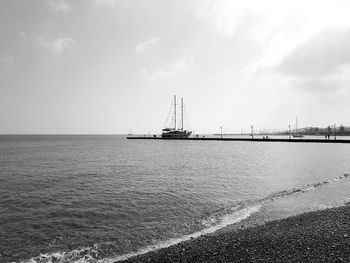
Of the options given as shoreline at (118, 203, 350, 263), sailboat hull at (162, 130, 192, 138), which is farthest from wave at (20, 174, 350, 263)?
sailboat hull at (162, 130, 192, 138)

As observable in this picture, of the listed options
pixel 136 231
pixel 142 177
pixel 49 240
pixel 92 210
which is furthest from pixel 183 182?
pixel 49 240

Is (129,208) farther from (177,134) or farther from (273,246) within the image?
(177,134)

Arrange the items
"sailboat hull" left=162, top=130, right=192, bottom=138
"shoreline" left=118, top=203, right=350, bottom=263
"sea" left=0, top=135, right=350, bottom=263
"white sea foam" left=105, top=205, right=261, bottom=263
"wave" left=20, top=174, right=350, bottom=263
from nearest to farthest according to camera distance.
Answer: "shoreline" left=118, top=203, right=350, bottom=263 < "wave" left=20, top=174, right=350, bottom=263 < "white sea foam" left=105, top=205, right=261, bottom=263 < "sea" left=0, top=135, right=350, bottom=263 < "sailboat hull" left=162, top=130, right=192, bottom=138

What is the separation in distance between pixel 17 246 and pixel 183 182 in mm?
19328

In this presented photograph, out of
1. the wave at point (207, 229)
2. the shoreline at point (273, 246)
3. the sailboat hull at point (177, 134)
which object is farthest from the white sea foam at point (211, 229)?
the sailboat hull at point (177, 134)

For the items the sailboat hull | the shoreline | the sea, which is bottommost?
the sea

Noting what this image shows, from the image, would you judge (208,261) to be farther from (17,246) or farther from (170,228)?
(17,246)

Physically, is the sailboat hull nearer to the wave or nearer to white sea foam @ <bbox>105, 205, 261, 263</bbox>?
the wave

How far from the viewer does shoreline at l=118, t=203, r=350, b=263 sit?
29.7 ft

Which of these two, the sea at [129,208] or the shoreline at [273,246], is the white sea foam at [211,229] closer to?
the sea at [129,208]

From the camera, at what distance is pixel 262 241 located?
1075 centimetres

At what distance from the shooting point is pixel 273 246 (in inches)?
399

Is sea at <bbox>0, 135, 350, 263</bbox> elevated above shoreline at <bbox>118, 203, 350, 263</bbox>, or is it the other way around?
shoreline at <bbox>118, 203, 350, 263</bbox>

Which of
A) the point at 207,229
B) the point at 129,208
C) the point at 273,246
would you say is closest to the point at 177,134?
the point at 129,208
